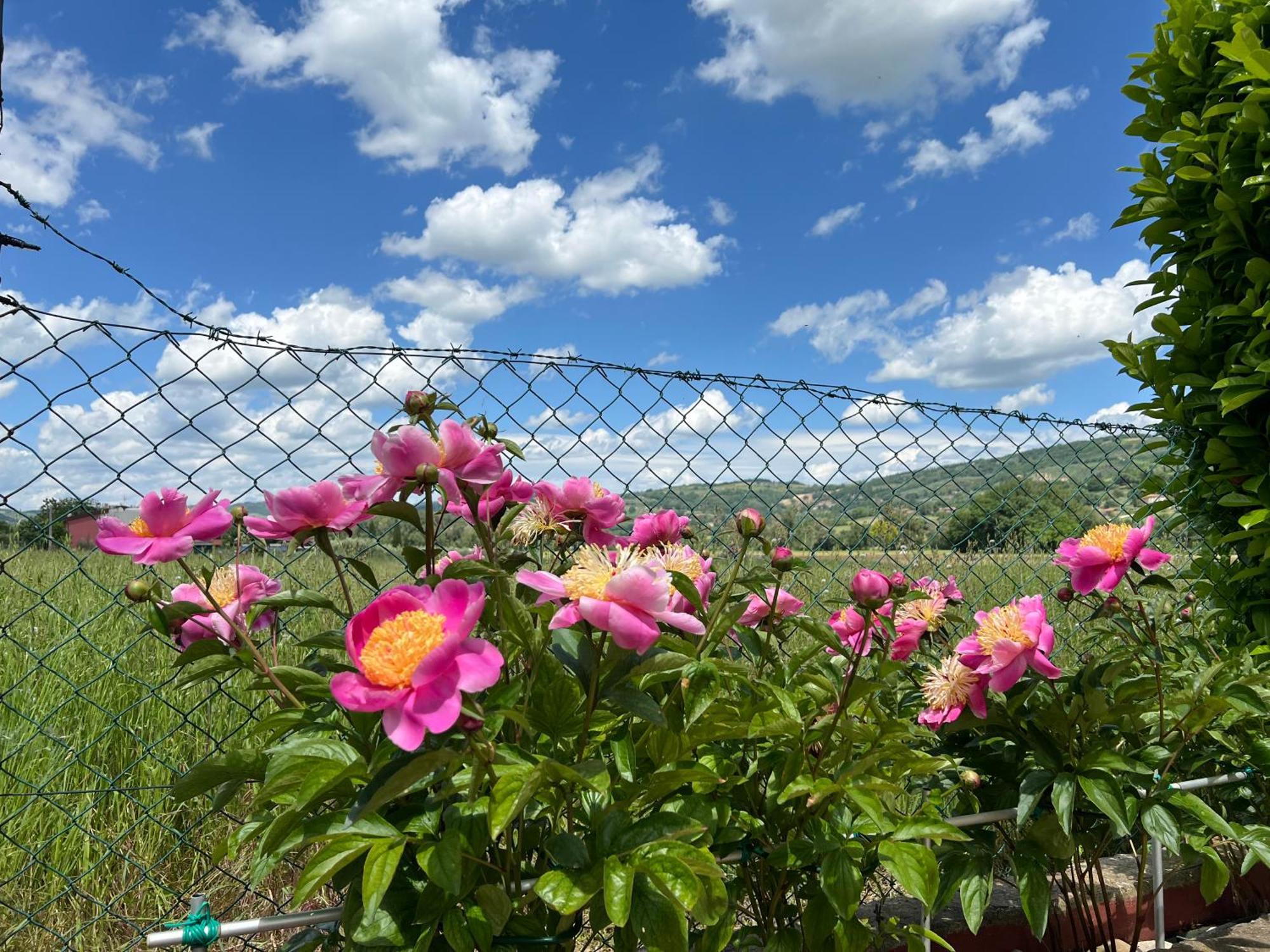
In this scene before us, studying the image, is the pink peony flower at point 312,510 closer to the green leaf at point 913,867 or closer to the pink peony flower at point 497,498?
the pink peony flower at point 497,498

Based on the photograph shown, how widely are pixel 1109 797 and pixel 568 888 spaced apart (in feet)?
2.70

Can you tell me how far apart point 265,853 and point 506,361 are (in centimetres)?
112

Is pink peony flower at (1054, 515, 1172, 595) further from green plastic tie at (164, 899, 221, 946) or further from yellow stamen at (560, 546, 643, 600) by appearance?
green plastic tie at (164, 899, 221, 946)

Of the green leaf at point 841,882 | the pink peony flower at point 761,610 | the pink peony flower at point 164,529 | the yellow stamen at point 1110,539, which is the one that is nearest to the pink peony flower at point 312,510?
the pink peony flower at point 164,529

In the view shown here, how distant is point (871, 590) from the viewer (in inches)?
41.3

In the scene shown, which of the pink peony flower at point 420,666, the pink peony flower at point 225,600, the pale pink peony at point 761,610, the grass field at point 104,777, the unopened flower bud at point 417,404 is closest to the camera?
the pink peony flower at point 420,666

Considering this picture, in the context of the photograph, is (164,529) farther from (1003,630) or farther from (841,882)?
(1003,630)

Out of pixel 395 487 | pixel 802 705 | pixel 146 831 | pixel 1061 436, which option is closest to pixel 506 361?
pixel 395 487

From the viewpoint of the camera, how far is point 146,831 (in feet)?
6.68

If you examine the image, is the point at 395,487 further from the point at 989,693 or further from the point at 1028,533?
the point at 1028,533

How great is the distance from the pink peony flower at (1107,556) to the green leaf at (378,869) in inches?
45.6

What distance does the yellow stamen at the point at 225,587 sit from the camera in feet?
3.72

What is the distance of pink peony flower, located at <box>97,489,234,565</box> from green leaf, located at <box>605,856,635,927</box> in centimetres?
61

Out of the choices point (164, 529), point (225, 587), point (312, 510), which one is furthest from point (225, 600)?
point (312, 510)
